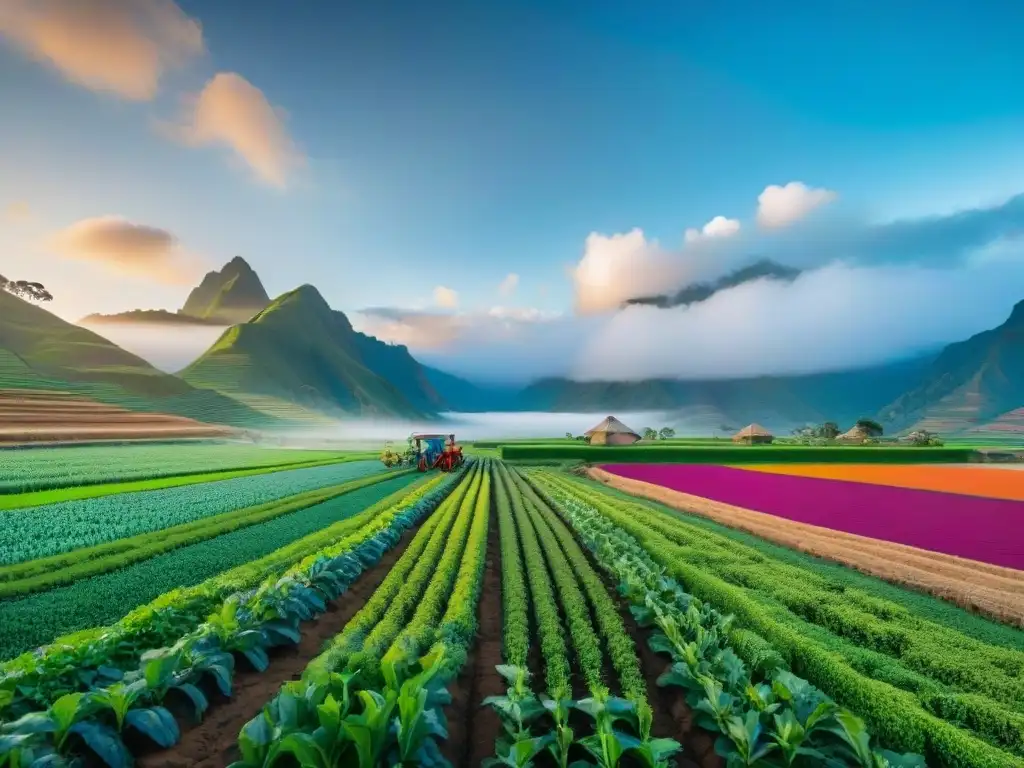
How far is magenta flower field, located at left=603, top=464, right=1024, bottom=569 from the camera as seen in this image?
517 inches

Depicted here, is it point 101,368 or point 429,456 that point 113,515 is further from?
point 101,368

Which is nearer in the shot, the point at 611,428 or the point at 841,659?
the point at 841,659

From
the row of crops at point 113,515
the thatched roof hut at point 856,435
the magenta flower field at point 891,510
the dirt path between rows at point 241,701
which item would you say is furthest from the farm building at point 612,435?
the dirt path between rows at point 241,701

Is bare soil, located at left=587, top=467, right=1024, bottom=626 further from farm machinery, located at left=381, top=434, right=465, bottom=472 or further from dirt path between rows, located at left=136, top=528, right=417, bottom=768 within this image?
farm machinery, located at left=381, top=434, right=465, bottom=472

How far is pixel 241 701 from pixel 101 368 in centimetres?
15186

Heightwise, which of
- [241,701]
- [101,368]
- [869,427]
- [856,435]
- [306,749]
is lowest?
[241,701]

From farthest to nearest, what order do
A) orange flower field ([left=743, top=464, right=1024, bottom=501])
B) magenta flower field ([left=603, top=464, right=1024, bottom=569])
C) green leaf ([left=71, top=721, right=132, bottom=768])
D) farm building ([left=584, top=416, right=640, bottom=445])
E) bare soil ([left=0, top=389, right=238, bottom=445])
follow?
farm building ([left=584, top=416, right=640, bottom=445])
bare soil ([left=0, top=389, right=238, bottom=445])
orange flower field ([left=743, top=464, right=1024, bottom=501])
magenta flower field ([left=603, top=464, right=1024, bottom=569])
green leaf ([left=71, top=721, right=132, bottom=768])

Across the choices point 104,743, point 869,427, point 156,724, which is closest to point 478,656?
point 156,724

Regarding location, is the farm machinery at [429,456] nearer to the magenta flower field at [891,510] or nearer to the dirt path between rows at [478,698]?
the magenta flower field at [891,510]

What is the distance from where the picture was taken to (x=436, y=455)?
35.2m

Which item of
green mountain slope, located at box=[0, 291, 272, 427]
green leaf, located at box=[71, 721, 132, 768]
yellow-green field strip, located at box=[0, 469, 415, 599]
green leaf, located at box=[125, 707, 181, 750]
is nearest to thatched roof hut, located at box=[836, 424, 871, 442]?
yellow-green field strip, located at box=[0, 469, 415, 599]

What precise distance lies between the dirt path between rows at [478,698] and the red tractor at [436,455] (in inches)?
1003

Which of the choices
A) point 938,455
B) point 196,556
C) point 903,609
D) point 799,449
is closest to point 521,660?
point 903,609

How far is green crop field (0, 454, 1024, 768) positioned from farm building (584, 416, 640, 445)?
4946 centimetres
